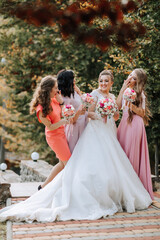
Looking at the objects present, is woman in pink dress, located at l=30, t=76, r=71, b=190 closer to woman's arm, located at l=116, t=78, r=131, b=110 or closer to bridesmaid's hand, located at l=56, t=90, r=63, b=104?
bridesmaid's hand, located at l=56, t=90, r=63, b=104

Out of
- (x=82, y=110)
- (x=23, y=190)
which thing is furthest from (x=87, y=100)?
(x=23, y=190)

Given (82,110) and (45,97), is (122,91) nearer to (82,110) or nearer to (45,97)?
(82,110)

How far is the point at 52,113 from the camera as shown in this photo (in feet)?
17.9

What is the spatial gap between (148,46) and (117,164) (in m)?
3.61

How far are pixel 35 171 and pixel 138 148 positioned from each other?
3.42 metres

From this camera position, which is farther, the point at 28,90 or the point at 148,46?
the point at 28,90

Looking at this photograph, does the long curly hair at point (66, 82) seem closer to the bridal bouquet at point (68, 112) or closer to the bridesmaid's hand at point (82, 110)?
the bridesmaid's hand at point (82, 110)

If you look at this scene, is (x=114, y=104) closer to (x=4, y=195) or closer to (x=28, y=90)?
(x=4, y=195)

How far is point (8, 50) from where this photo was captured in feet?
44.4

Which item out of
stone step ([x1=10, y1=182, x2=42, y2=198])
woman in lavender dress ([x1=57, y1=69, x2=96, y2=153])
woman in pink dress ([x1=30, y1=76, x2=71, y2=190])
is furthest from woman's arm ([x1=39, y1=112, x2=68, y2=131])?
stone step ([x1=10, y1=182, x2=42, y2=198])

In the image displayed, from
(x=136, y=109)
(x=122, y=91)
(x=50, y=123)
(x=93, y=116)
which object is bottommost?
(x=50, y=123)

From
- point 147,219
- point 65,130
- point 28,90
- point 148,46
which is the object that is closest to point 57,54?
point 28,90

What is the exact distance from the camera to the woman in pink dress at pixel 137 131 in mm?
5629

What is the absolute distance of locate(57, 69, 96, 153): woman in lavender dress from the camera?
5539mm
